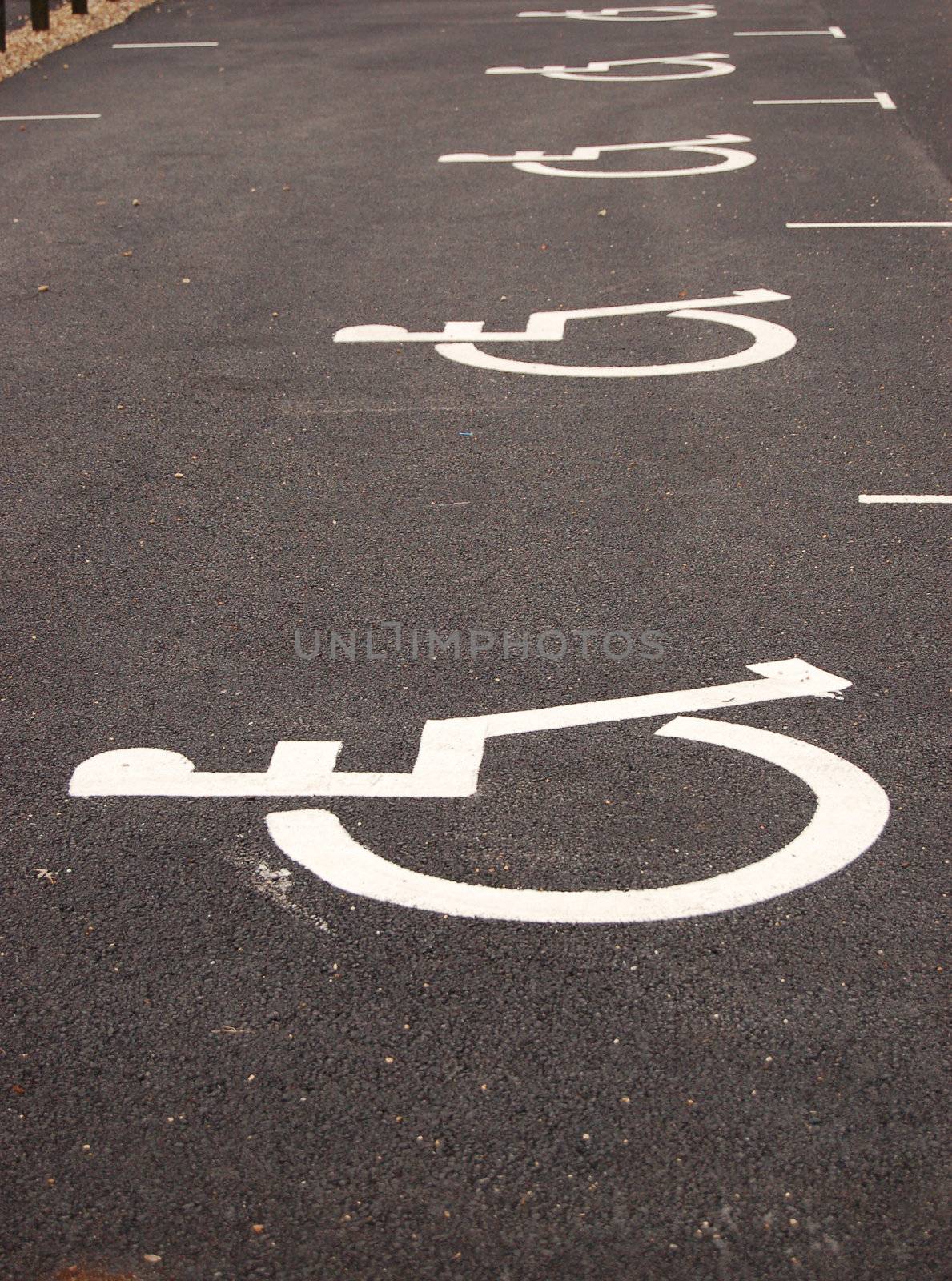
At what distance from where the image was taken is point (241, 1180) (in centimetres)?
313

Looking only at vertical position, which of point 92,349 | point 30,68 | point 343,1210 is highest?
point 30,68

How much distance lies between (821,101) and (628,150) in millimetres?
2948

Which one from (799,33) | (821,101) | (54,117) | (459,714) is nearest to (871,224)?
(821,101)

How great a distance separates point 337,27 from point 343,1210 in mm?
19714

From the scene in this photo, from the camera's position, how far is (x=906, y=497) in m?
6.40

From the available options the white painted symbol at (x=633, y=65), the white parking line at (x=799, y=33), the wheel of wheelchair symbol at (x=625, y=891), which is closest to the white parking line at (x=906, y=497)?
the wheel of wheelchair symbol at (x=625, y=891)

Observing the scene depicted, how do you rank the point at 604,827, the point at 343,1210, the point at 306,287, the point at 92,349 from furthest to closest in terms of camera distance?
the point at 306,287 → the point at 92,349 → the point at 604,827 → the point at 343,1210

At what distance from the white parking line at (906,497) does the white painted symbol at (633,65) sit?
459 inches

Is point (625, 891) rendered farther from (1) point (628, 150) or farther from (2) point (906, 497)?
(1) point (628, 150)

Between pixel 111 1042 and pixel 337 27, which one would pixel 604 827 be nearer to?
pixel 111 1042

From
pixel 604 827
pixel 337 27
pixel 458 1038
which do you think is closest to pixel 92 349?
pixel 604 827

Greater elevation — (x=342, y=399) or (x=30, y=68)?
(x=30, y=68)

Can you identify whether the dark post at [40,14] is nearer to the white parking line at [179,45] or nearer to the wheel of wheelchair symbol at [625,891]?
the white parking line at [179,45]

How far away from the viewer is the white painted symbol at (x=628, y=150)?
12375mm
